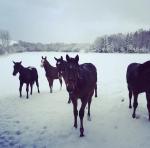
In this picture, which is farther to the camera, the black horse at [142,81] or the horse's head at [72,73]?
the black horse at [142,81]

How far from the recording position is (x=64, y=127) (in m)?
8.41

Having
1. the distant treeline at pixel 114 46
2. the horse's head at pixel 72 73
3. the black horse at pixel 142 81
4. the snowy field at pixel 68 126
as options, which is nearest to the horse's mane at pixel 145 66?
the black horse at pixel 142 81

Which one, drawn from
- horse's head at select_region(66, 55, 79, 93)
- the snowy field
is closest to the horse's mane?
the snowy field

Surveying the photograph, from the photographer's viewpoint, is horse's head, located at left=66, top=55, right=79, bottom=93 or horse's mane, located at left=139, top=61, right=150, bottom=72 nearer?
horse's head, located at left=66, top=55, right=79, bottom=93

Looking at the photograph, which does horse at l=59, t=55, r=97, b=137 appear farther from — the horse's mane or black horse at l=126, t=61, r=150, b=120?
the horse's mane

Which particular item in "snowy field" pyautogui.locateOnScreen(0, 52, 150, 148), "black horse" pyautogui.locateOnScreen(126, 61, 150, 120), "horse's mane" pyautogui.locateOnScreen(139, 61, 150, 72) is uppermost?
"horse's mane" pyautogui.locateOnScreen(139, 61, 150, 72)

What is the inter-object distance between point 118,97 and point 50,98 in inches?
137

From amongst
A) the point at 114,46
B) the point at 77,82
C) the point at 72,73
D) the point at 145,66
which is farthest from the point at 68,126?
the point at 114,46

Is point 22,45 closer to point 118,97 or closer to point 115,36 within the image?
point 115,36

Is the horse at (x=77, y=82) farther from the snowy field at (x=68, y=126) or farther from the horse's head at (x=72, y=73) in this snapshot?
the snowy field at (x=68, y=126)

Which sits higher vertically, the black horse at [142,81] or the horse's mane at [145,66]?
the horse's mane at [145,66]

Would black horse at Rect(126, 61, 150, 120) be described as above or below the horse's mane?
below

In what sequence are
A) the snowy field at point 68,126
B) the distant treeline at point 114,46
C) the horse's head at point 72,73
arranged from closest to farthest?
the horse's head at point 72,73 < the snowy field at point 68,126 < the distant treeline at point 114,46

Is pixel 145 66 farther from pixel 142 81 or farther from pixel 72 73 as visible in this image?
pixel 72 73
